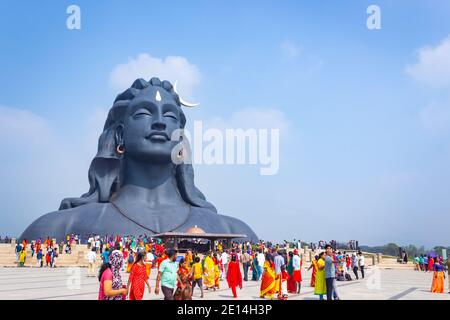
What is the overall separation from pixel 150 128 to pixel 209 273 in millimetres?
20826

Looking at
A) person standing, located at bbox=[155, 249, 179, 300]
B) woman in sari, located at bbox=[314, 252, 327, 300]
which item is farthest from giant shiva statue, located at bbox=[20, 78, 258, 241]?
person standing, located at bbox=[155, 249, 179, 300]

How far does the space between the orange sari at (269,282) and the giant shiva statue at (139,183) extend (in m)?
20.7

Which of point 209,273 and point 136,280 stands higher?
point 136,280

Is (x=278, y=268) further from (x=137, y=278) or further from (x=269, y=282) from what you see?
(x=137, y=278)

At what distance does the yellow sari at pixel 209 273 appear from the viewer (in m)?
12.2

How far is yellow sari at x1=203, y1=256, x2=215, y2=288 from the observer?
40.1ft

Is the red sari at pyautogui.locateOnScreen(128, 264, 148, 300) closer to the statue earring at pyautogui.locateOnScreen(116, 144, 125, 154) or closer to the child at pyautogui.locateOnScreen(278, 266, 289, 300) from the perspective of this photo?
the child at pyautogui.locateOnScreen(278, 266, 289, 300)

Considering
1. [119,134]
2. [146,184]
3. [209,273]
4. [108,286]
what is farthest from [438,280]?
[119,134]

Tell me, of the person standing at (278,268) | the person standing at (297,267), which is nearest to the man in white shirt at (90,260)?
the person standing at (297,267)

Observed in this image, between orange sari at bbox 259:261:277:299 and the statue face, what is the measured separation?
2221 cm

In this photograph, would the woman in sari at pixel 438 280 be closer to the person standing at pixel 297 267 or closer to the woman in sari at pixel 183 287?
the person standing at pixel 297 267

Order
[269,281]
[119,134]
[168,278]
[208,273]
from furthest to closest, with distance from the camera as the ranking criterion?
[119,134] → [208,273] → [269,281] → [168,278]

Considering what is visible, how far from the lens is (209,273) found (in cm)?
1230
